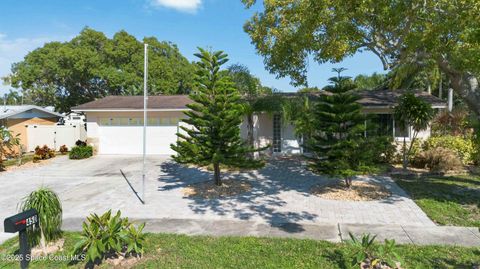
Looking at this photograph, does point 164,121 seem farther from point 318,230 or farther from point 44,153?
point 318,230

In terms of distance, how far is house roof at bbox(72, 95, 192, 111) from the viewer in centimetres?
1859

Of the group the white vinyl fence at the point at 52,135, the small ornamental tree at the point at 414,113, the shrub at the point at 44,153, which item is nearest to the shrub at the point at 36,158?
the shrub at the point at 44,153

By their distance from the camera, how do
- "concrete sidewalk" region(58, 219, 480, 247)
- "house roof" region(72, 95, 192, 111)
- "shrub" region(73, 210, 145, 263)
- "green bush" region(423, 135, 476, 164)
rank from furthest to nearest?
"house roof" region(72, 95, 192, 111) < "green bush" region(423, 135, 476, 164) < "concrete sidewalk" region(58, 219, 480, 247) < "shrub" region(73, 210, 145, 263)

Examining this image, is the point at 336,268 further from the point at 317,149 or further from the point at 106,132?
the point at 106,132

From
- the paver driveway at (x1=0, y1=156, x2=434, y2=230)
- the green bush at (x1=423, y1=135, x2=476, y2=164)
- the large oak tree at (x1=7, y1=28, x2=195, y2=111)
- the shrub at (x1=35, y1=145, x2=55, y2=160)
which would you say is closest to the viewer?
the paver driveway at (x1=0, y1=156, x2=434, y2=230)

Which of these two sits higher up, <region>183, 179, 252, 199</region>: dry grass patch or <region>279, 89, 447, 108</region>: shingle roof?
<region>279, 89, 447, 108</region>: shingle roof

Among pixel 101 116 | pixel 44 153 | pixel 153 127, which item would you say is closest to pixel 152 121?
pixel 153 127

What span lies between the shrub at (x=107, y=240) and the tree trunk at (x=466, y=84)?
810 cm

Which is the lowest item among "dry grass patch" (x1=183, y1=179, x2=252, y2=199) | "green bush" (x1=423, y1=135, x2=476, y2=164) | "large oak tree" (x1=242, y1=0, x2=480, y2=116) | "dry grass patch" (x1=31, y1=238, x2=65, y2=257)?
"dry grass patch" (x1=31, y1=238, x2=65, y2=257)

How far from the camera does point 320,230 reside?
24.2 ft

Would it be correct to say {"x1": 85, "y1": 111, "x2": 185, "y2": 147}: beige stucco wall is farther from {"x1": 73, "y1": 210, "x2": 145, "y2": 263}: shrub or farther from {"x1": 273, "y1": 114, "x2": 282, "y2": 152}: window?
{"x1": 73, "y1": 210, "x2": 145, "y2": 263}: shrub

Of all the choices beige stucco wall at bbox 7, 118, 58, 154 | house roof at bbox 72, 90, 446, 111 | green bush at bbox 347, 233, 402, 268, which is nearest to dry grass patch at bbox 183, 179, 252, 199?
house roof at bbox 72, 90, 446, 111

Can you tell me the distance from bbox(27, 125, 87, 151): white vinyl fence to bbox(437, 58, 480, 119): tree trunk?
19602mm

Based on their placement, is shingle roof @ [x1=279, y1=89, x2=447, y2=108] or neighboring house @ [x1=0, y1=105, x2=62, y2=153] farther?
neighboring house @ [x1=0, y1=105, x2=62, y2=153]
